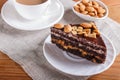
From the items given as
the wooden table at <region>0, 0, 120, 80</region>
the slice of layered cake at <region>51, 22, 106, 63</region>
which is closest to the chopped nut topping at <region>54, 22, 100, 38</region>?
the slice of layered cake at <region>51, 22, 106, 63</region>

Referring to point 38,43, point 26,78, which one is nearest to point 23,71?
point 26,78

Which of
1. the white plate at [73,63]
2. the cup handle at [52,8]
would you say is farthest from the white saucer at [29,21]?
the white plate at [73,63]

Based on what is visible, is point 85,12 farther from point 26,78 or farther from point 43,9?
point 26,78

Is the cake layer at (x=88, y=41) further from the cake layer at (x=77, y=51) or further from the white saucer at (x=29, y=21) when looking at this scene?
the white saucer at (x=29, y=21)

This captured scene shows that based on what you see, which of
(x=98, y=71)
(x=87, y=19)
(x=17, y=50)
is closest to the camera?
(x=98, y=71)

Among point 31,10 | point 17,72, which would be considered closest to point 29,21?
point 31,10

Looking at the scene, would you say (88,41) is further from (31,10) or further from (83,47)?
(31,10)
